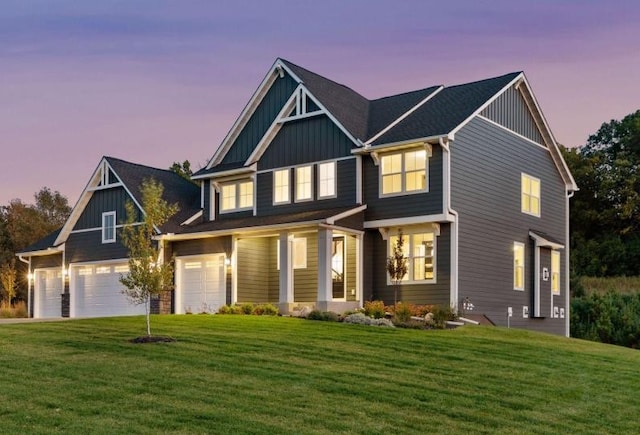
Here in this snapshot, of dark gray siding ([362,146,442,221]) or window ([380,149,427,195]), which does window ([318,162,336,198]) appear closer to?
dark gray siding ([362,146,442,221])

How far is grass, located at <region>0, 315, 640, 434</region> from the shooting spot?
460 inches

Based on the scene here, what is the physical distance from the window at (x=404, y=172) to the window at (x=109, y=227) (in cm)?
1252

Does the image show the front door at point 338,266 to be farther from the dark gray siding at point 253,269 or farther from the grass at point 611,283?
the grass at point 611,283

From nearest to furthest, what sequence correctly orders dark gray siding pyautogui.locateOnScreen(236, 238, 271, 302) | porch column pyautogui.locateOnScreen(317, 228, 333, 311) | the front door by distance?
porch column pyautogui.locateOnScreen(317, 228, 333, 311), the front door, dark gray siding pyautogui.locateOnScreen(236, 238, 271, 302)

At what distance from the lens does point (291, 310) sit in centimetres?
2602

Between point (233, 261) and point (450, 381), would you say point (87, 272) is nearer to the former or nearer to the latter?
point (233, 261)

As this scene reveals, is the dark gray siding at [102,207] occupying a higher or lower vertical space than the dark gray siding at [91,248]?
higher

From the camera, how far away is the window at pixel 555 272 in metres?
31.2

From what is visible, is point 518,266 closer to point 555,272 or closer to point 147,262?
point 555,272

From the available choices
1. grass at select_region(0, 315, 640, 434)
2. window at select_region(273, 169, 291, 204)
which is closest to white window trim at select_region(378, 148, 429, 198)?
window at select_region(273, 169, 291, 204)

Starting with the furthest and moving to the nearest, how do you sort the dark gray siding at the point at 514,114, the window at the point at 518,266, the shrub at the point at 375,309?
the window at the point at 518,266
the dark gray siding at the point at 514,114
the shrub at the point at 375,309

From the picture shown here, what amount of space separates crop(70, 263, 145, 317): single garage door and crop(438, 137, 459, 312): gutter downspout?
43.1 feet

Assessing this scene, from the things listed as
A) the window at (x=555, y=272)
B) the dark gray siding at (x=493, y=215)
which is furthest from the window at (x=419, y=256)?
the window at (x=555, y=272)

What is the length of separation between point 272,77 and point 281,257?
7.22 metres
